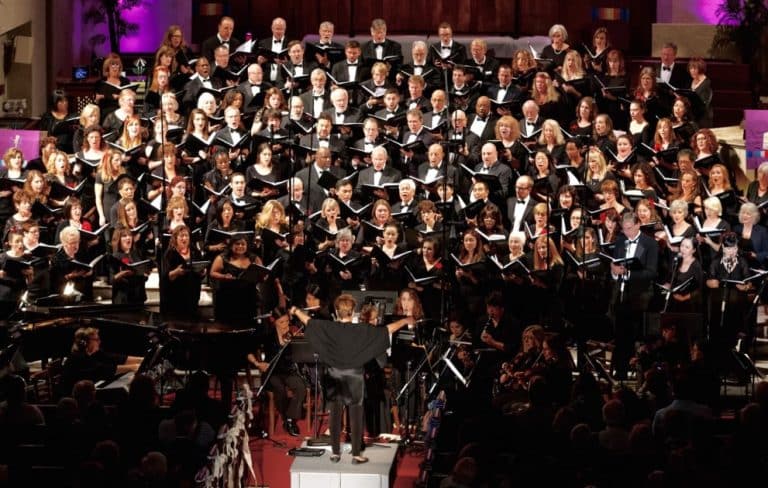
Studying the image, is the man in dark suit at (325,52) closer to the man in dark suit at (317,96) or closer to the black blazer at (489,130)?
the man in dark suit at (317,96)

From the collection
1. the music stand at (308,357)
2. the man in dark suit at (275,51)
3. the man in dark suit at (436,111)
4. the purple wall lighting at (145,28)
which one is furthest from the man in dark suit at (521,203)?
the purple wall lighting at (145,28)

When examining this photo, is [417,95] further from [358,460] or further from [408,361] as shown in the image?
[358,460]

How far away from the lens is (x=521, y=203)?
1030 cm

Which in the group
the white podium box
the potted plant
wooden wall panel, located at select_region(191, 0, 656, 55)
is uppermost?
wooden wall panel, located at select_region(191, 0, 656, 55)

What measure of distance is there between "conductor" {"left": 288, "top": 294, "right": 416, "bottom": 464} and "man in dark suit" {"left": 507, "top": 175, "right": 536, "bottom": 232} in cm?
225

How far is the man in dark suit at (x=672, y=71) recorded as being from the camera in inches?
468

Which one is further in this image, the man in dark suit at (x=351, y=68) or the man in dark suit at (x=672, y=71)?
the man in dark suit at (x=351, y=68)

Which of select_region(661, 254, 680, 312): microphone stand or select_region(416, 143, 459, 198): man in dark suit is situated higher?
select_region(416, 143, 459, 198): man in dark suit

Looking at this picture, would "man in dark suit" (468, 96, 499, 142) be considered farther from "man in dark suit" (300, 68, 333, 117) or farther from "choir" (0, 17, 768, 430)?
"man in dark suit" (300, 68, 333, 117)

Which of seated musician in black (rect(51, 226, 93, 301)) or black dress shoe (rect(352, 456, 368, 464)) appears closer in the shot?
black dress shoe (rect(352, 456, 368, 464))

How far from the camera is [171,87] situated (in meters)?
12.0

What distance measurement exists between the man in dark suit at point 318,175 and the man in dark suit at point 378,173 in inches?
6.7

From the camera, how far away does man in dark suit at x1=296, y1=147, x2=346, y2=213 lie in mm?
10609

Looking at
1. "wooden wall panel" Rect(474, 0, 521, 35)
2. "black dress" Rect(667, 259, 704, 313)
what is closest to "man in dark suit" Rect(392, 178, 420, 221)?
"black dress" Rect(667, 259, 704, 313)
